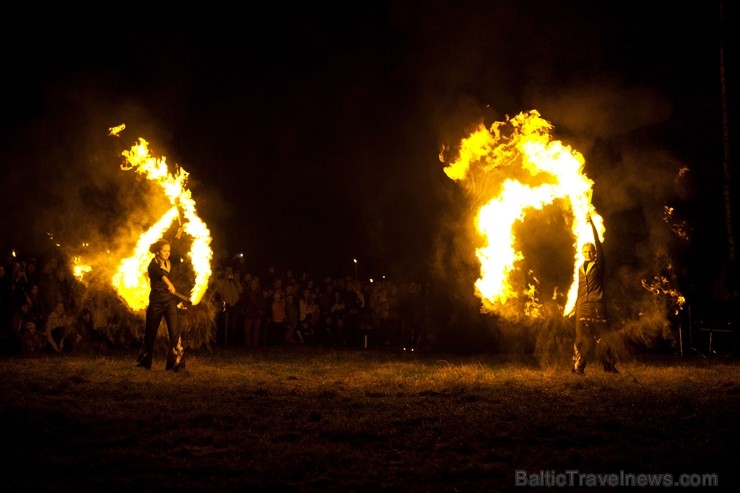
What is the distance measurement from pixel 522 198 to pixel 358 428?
627 cm

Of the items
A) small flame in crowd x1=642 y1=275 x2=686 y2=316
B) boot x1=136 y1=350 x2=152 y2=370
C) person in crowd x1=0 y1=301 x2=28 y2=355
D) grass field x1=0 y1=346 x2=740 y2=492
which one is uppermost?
small flame in crowd x1=642 y1=275 x2=686 y2=316

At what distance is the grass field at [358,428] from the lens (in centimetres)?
540

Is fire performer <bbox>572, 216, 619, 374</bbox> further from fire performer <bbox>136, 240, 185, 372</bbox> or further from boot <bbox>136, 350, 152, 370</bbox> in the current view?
boot <bbox>136, 350, 152, 370</bbox>

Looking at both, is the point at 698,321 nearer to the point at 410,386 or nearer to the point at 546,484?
the point at 410,386

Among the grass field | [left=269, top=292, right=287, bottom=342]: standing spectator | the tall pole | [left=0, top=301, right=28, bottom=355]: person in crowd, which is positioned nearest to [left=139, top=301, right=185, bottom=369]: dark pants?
the grass field

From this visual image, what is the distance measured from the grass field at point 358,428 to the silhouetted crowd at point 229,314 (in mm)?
2775

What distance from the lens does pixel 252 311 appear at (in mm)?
16453

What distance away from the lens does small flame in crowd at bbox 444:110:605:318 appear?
455 inches

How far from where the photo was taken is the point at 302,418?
7.46 meters

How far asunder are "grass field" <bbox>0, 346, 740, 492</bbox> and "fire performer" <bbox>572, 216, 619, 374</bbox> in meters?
0.37

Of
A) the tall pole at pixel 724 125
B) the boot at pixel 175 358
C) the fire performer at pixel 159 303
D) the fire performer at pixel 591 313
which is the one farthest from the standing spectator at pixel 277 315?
the tall pole at pixel 724 125

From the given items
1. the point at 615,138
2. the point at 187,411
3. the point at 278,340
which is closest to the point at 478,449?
the point at 187,411

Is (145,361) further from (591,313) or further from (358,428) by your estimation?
(591,313)

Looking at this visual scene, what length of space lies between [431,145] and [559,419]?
761 inches
